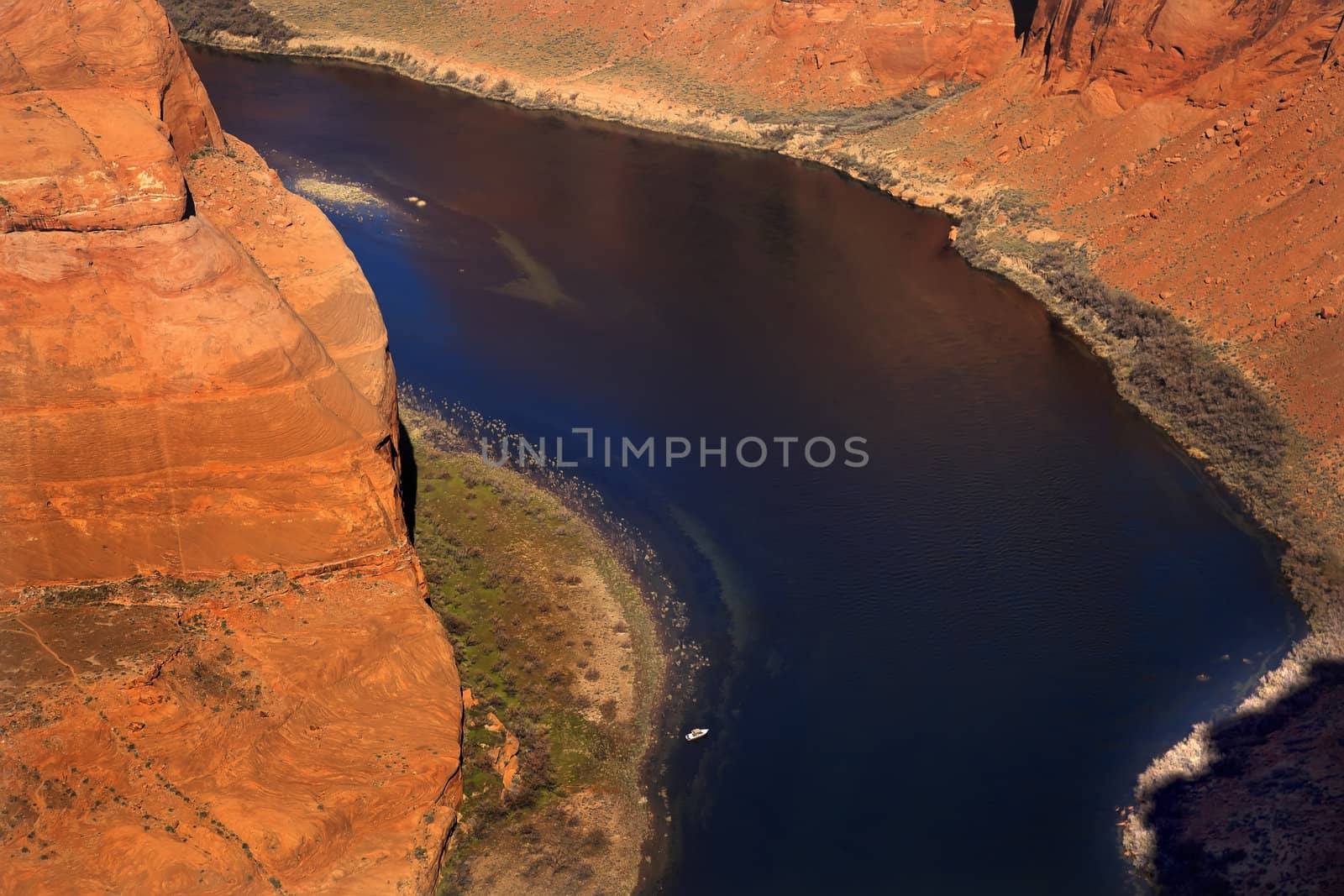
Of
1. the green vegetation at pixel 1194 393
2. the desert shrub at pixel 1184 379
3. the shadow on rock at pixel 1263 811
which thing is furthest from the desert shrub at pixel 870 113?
the shadow on rock at pixel 1263 811

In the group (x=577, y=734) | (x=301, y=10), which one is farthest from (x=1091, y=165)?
(x=301, y=10)

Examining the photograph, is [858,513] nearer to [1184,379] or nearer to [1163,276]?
[1184,379]

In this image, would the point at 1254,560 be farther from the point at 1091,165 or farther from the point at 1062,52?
the point at 1062,52

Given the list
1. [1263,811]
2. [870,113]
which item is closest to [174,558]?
[1263,811]

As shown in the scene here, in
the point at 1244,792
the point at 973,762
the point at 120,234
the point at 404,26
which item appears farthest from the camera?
the point at 404,26

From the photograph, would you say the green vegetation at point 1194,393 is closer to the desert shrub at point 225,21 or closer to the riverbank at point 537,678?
the riverbank at point 537,678
